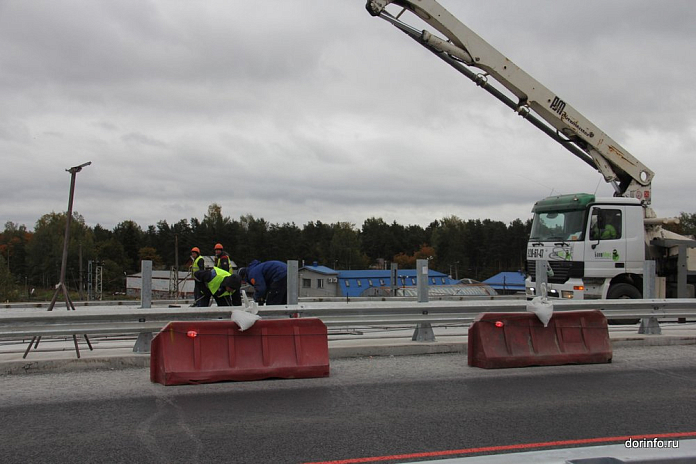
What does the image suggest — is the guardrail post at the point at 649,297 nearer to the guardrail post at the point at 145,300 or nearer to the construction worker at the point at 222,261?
the construction worker at the point at 222,261

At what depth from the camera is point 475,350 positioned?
8.54 metres

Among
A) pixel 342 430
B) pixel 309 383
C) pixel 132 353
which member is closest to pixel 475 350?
pixel 309 383

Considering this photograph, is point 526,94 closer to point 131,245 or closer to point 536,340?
point 536,340

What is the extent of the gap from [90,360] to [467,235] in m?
114

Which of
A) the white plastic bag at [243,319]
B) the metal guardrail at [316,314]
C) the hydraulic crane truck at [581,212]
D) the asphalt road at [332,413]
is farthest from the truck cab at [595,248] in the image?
the white plastic bag at [243,319]

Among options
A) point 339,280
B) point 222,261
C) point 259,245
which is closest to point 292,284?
point 222,261

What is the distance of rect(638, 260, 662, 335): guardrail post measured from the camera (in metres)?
11.3

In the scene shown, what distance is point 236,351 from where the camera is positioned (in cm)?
764

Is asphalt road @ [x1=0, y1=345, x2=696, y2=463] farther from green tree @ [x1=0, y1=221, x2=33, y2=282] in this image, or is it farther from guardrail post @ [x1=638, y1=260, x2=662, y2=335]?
green tree @ [x1=0, y1=221, x2=33, y2=282]

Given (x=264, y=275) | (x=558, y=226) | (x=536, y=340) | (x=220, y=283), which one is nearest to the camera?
(x=536, y=340)

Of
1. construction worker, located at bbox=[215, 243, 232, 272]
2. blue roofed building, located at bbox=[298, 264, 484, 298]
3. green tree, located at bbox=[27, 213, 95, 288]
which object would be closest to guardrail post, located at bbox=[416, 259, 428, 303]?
construction worker, located at bbox=[215, 243, 232, 272]

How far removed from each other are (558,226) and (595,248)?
3.38ft

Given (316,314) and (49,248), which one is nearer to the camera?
(316,314)

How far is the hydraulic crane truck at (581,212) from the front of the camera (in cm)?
1341
